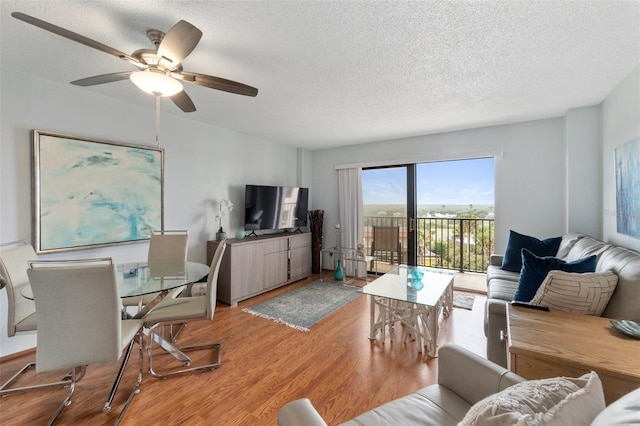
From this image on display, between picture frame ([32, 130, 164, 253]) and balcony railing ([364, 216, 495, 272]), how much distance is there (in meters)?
3.53

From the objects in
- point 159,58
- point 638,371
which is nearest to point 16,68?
point 159,58

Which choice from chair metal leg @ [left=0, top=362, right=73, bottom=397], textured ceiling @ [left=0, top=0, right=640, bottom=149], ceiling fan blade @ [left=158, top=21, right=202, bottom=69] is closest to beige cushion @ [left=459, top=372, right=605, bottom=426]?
textured ceiling @ [left=0, top=0, right=640, bottom=149]

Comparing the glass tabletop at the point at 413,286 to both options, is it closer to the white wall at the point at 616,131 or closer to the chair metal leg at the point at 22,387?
the white wall at the point at 616,131

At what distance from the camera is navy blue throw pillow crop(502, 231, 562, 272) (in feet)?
9.45

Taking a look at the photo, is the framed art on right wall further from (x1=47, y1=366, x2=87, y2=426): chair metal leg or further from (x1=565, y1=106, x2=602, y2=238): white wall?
(x1=47, y1=366, x2=87, y2=426): chair metal leg

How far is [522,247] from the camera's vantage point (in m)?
2.92

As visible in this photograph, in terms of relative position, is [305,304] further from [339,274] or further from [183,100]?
[183,100]

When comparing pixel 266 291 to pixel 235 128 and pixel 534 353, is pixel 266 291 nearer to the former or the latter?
pixel 235 128

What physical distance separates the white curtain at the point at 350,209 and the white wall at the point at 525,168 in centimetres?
115

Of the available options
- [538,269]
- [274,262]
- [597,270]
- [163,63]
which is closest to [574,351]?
[538,269]

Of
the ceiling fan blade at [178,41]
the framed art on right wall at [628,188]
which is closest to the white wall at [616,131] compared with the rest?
the framed art on right wall at [628,188]

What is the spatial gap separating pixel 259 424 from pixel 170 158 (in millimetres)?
2975

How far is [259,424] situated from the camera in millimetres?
1550

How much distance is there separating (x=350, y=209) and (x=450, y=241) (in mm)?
1880
